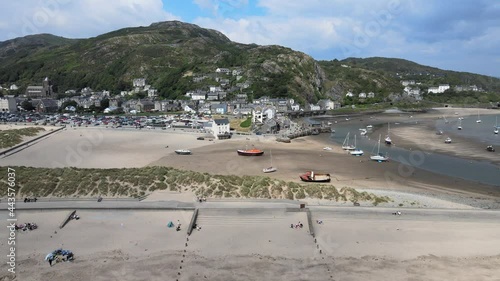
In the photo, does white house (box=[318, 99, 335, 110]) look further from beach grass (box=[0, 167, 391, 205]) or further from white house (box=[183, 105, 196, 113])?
beach grass (box=[0, 167, 391, 205])

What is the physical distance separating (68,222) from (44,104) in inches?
4305

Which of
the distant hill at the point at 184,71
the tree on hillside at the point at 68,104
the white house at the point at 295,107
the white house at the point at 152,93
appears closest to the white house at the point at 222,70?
the distant hill at the point at 184,71

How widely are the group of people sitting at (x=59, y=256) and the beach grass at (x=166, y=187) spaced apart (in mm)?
8462

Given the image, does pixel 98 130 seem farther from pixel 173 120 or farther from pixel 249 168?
pixel 249 168

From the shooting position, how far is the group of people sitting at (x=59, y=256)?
17875 mm

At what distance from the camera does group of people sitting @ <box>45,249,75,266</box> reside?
1788cm

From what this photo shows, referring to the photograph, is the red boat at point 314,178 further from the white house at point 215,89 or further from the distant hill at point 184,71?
the white house at point 215,89

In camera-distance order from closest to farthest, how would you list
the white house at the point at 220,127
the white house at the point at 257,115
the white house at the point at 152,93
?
the white house at the point at 220,127, the white house at the point at 257,115, the white house at the point at 152,93

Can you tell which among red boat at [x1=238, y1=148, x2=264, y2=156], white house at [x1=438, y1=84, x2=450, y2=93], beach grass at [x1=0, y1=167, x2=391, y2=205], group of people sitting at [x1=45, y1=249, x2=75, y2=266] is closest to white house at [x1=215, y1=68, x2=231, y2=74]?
red boat at [x1=238, y1=148, x2=264, y2=156]

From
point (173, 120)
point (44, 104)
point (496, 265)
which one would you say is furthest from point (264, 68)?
point (496, 265)

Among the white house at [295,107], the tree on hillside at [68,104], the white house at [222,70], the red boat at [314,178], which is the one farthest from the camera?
the white house at [222,70]

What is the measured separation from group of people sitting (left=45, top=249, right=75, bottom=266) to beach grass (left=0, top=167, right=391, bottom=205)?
8.46m

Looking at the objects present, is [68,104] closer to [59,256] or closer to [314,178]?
[314,178]

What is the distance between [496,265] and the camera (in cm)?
1797
